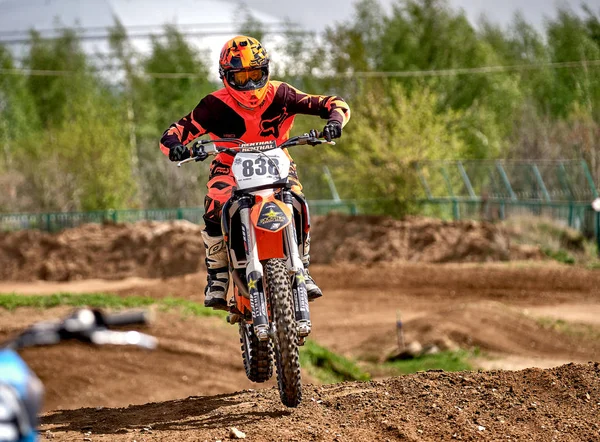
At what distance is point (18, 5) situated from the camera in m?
110

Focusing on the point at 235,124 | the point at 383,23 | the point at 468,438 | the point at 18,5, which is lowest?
the point at 468,438

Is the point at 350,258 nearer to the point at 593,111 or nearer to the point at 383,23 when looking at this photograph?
the point at 593,111

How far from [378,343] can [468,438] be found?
11.6 m

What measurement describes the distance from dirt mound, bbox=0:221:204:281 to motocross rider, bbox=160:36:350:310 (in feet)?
72.4

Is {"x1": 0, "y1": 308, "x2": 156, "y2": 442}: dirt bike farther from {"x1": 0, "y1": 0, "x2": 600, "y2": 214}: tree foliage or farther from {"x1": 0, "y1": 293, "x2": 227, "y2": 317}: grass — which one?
{"x1": 0, "y1": 0, "x2": 600, "y2": 214}: tree foliage

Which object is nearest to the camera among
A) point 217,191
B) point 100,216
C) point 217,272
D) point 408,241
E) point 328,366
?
point 217,191

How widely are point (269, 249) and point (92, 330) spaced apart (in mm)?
4653

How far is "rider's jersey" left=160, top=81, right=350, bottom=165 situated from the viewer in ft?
26.9

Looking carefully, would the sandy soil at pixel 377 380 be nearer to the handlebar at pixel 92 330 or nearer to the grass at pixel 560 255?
the grass at pixel 560 255

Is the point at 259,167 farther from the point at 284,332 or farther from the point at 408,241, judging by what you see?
the point at 408,241

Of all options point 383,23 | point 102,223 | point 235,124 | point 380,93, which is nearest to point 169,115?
point 383,23

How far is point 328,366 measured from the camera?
14680mm

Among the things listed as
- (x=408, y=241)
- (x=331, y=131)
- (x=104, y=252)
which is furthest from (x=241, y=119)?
(x=104, y=252)

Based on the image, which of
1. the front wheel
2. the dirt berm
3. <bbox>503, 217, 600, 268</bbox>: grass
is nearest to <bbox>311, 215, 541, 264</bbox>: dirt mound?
the dirt berm
